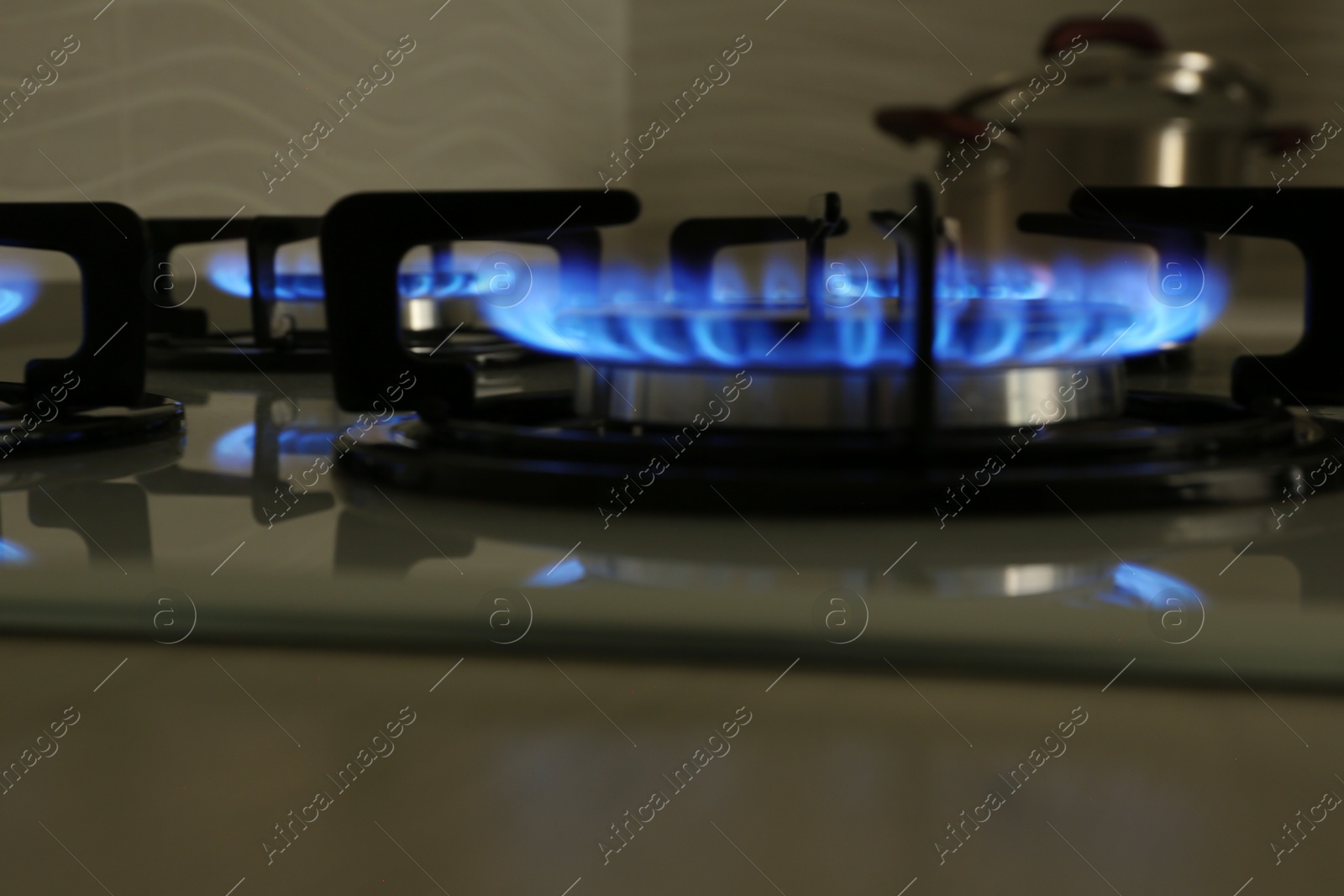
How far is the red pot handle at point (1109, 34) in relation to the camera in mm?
1740

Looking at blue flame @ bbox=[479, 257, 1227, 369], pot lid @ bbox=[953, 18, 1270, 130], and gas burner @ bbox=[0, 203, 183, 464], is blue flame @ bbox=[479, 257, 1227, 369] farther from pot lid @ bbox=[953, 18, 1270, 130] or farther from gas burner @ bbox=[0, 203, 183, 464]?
pot lid @ bbox=[953, 18, 1270, 130]

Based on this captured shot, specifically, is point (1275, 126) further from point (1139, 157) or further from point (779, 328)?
point (779, 328)

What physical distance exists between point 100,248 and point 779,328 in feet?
1.27

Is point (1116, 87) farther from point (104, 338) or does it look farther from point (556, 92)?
point (104, 338)

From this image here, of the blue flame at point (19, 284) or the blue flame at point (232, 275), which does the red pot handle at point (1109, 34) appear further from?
the blue flame at point (19, 284)

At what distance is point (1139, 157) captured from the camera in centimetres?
150

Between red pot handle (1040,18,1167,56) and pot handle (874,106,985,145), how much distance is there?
0.55 feet

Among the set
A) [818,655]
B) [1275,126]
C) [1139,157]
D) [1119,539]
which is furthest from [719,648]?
[1275,126]

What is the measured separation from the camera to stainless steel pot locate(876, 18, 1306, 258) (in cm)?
153

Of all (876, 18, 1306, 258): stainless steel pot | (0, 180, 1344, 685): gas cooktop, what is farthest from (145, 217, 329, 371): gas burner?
(876, 18, 1306, 258): stainless steel pot

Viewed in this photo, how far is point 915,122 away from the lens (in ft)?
5.93

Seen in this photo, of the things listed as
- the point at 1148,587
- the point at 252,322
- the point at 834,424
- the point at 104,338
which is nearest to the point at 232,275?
the point at 252,322

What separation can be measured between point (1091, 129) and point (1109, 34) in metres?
0.27

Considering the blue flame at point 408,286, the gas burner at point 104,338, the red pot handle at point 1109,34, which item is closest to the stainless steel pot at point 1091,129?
the red pot handle at point 1109,34
